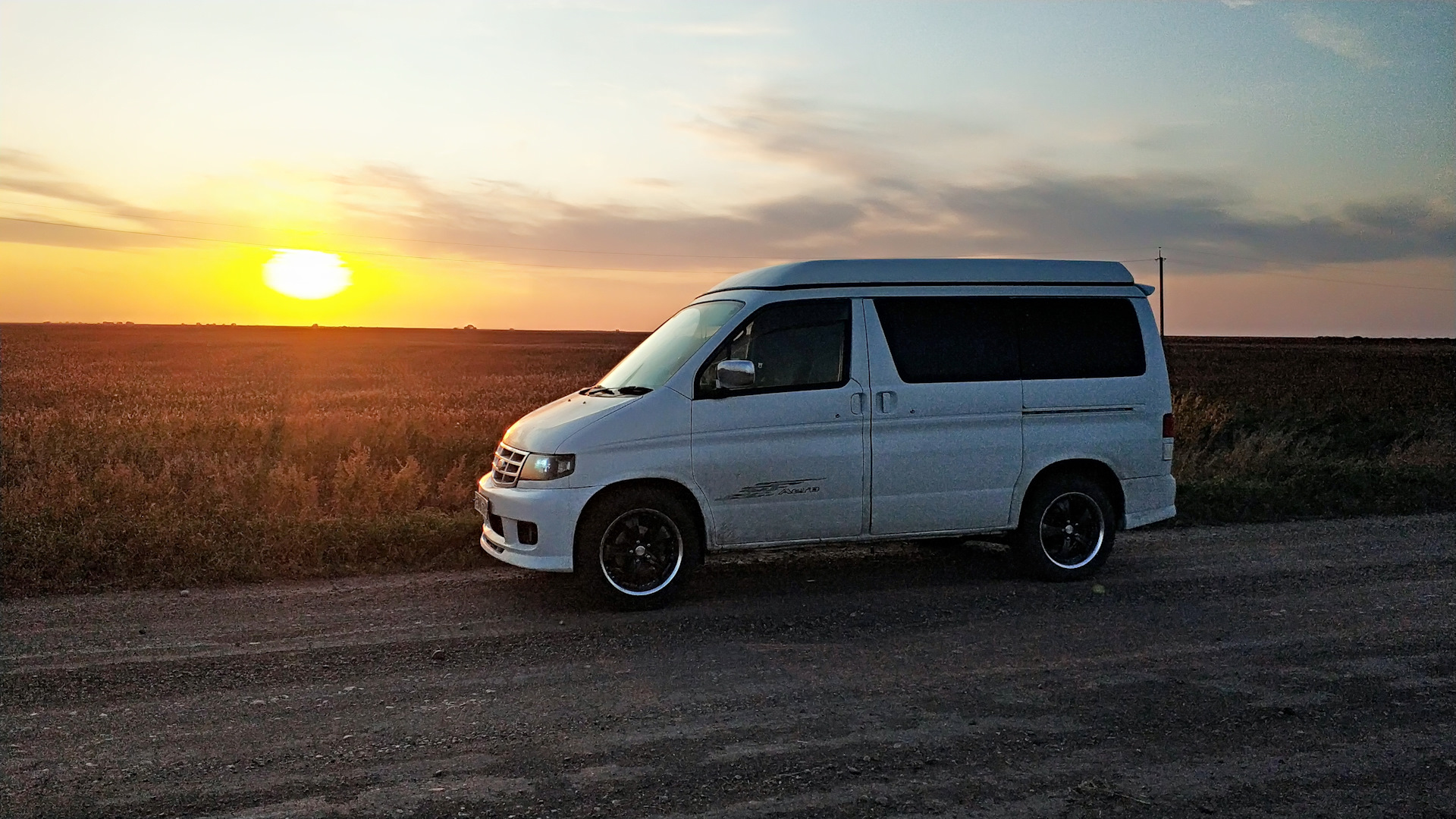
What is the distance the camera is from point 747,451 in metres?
7.47

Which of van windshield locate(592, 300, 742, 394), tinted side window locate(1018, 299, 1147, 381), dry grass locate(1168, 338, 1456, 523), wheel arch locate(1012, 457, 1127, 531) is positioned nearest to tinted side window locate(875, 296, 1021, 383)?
tinted side window locate(1018, 299, 1147, 381)

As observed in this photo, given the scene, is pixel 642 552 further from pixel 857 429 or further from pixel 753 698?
pixel 753 698

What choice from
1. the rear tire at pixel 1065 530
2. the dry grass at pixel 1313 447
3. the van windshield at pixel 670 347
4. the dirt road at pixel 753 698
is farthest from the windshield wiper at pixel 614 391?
the dry grass at pixel 1313 447

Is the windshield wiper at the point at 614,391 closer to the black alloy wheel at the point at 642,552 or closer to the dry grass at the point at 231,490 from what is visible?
the black alloy wheel at the point at 642,552

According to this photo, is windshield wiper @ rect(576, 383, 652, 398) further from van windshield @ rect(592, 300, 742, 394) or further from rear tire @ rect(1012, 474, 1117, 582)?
rear tire @ rect(1012, 474, 1117, 582)

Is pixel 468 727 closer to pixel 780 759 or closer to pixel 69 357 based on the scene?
pixel 780 759

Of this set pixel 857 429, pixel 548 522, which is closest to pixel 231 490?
pixel 548 522

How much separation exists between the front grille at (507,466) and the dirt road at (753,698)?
800 mm

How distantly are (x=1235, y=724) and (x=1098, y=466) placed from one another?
3.62 meters

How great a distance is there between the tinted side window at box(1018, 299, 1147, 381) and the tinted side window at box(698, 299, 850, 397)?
148 cm

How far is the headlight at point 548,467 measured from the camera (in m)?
7.15

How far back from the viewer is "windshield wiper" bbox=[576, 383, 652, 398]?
7.51 meters

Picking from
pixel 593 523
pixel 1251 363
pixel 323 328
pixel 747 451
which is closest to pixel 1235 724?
pixel 747 451

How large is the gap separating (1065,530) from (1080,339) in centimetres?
143
